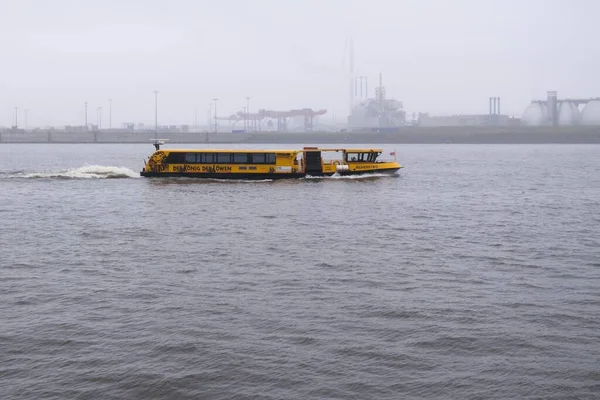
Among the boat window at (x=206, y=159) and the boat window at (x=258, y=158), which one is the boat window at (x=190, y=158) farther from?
the boat window at (x=258, y=158)

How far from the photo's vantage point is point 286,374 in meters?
17.3

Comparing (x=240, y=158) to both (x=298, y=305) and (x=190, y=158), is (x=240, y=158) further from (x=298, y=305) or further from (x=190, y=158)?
(x=298, y=305)

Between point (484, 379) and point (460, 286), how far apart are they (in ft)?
29.5

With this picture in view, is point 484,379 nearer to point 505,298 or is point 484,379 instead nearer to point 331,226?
point 505,298

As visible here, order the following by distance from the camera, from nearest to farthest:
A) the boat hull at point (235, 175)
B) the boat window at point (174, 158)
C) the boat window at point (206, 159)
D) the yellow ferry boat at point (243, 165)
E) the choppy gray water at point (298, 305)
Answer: the choppy gray water at point (298, 305) < the boat hull at point (235, 175) < the yellow ferry boat at point (243, 165) < the boat window at point (206, 159) < the boat window at point (174, 158)

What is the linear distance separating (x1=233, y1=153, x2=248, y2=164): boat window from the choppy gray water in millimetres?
21405

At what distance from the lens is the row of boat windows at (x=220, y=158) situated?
68812 mm

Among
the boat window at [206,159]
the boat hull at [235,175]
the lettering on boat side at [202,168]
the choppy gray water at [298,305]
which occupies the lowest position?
the choppy gray water at [298,305]

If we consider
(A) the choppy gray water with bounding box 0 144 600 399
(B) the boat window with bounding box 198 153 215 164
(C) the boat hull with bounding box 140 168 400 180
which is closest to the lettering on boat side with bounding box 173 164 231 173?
(C) the boat hull with bounding box 140 168 400 180

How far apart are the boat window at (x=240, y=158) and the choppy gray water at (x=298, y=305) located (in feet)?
70.2

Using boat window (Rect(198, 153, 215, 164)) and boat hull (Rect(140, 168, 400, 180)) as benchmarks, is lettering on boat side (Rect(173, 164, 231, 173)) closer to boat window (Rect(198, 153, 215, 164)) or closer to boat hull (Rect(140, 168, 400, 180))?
boat hull (Rect(140, 168, 400, 180))

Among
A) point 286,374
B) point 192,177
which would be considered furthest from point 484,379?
point 192,177

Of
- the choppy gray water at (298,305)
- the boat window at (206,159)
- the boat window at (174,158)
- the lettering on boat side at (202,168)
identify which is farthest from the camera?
the boat window at (174,158)

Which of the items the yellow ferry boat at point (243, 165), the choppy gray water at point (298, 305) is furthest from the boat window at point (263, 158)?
the choppy gray water at point (298, 305)
